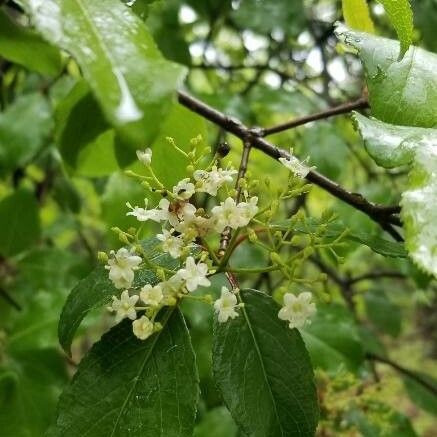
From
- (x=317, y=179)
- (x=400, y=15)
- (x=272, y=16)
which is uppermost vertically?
(x=400, y=15)

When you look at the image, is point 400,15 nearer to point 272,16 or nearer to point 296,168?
point 296,168

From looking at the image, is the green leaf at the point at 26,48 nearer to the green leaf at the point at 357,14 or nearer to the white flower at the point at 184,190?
the white flower at the point at 184,190

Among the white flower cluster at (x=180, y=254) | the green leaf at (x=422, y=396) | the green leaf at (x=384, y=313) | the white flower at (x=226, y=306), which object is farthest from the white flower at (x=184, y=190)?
the green leaf at (x=384, y=313)

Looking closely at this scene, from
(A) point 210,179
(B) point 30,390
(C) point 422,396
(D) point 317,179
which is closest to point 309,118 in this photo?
(D) point 317,179

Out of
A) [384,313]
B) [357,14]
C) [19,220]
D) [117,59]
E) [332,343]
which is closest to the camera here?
[117,59]

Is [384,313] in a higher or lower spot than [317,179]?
lower

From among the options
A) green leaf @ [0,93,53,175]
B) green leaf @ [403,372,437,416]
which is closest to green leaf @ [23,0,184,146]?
green leaf @ [0,93,53,175]

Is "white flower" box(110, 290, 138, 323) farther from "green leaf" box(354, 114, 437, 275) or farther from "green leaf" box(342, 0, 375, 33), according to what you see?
"green leaf" box(342, 0, 375, 33)
